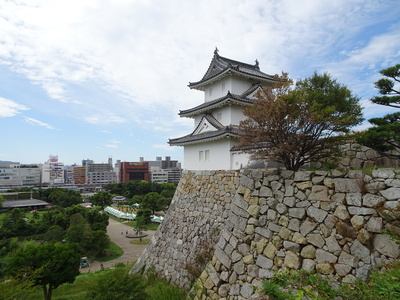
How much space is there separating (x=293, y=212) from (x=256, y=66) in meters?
13.9

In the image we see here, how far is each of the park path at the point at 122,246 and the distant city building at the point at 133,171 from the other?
38.8m

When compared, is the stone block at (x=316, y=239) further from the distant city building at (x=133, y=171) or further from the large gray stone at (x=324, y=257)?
the distant city building at (x=133, y=171)

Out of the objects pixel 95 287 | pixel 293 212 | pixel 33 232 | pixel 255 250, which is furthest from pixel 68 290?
pixel 33 232

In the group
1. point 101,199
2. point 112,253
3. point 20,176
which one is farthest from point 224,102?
point 20,176

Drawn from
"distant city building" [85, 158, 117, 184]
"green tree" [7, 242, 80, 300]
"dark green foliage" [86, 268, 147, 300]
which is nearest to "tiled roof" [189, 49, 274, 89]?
"dark green foliage" [86, 268, 147, 300]

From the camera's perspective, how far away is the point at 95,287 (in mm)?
7785

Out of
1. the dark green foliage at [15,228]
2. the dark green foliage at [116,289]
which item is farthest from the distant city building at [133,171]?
the dark green foliage at [116,289]

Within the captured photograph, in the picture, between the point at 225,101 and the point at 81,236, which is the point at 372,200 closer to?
the point at 225,101

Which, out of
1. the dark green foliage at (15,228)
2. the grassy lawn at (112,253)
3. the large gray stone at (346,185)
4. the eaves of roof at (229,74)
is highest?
the eaves of roof at (229,74)

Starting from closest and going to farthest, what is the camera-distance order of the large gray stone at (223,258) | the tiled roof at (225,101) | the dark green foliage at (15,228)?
the large gray stone at (223,258) < the tiled roof at (225,101) < the dark green foliage at (15,228)

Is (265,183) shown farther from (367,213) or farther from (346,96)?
(346,96)

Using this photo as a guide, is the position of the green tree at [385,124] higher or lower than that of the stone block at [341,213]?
higher

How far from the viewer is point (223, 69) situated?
13.5 meters

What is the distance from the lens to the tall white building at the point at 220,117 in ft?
38.4
